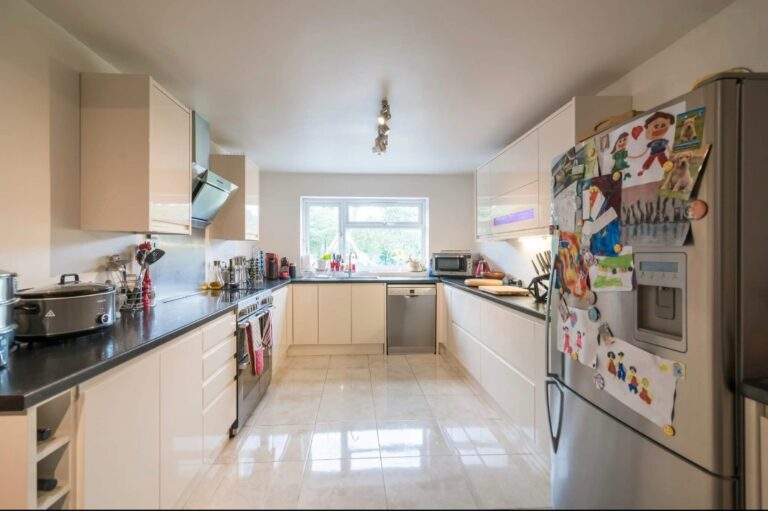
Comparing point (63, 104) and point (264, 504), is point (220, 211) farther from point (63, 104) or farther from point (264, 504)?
point (264, 504)

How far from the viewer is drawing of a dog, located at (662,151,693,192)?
942mm

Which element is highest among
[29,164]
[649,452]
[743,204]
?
[29,164]

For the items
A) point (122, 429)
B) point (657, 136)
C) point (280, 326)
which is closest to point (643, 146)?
point (657, 136)

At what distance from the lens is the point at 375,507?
46cm

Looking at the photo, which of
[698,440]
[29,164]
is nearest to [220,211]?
[29,164]

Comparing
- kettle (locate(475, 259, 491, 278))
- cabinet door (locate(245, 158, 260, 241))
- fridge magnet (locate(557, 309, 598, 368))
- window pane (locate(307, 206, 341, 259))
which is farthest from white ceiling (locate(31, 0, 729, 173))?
window pane (locate(307, 206, 341, 259))

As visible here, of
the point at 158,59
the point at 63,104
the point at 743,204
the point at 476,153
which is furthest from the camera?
the point at 476,153

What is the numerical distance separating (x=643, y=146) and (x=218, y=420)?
2346 mm

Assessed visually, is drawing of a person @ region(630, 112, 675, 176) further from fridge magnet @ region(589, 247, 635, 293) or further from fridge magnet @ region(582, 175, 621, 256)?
fridge magnet @ region(589, 247, 635, 293)

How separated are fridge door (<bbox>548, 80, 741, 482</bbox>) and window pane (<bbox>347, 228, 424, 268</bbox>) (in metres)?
3.79

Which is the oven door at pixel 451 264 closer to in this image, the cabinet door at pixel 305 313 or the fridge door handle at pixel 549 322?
the cabinet door at pixel 305 313

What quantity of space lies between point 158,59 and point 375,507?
2327 mm

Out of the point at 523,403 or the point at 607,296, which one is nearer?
the point at 607,296

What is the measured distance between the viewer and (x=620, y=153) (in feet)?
3.76
